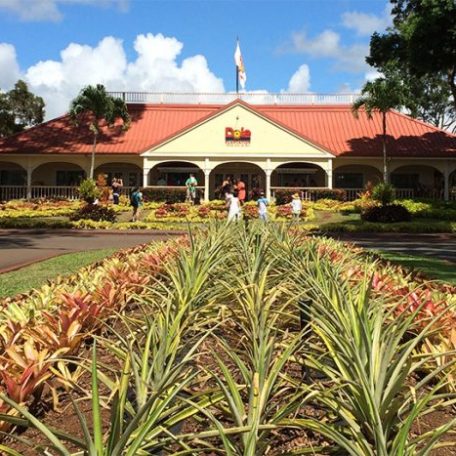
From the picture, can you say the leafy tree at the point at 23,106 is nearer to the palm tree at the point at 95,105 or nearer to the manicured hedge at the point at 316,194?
the palm tree at the point at 95,105

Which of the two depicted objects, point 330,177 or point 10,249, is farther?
point 330,177

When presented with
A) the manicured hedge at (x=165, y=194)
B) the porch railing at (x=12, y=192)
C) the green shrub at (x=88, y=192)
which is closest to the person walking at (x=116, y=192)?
the manicured hedge at (x=165, y=194)

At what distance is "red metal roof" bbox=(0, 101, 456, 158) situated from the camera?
35000mm

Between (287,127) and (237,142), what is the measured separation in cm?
314

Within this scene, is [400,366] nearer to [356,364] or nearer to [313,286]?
[356,364]

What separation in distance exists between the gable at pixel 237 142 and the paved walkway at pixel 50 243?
13166 mm

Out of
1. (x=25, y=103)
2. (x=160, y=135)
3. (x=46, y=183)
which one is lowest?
(x=46, y=183)

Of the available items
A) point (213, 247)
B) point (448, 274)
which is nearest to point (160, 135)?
point (448, 274)

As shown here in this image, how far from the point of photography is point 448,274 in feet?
30.0

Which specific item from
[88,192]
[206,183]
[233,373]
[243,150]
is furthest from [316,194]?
[233,373]

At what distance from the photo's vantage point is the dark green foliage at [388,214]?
24.0m

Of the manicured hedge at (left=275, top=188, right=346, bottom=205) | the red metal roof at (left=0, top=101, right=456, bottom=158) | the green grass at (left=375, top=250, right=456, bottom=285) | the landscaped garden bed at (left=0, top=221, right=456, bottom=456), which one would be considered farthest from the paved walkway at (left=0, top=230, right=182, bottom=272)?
the red metal roof at (left=0, top=101, right=456, bottom=158)

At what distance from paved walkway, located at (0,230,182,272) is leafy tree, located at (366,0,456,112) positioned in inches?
526

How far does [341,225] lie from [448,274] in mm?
13476
